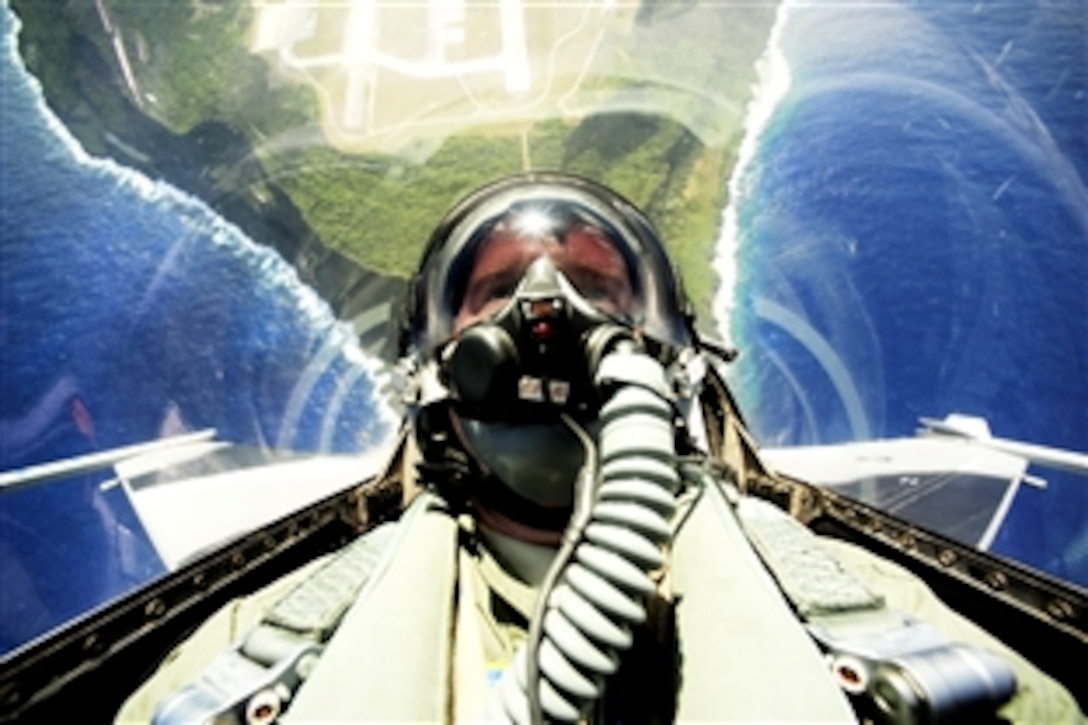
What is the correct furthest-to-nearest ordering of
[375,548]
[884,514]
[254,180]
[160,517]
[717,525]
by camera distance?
[254,180], [160,517], [884,514], [375,548], [717,525]

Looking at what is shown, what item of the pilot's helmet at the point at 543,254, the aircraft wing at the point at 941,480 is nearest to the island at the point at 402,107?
the aircraft wing at the point at 941,480

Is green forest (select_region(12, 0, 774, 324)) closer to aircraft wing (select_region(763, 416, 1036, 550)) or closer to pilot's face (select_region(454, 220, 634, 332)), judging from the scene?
aircraft wing (select_region(763, 416, 1036, 550))

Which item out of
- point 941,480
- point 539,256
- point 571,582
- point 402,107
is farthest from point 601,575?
point 402,107

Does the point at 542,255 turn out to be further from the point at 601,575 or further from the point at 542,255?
the point at 601,575

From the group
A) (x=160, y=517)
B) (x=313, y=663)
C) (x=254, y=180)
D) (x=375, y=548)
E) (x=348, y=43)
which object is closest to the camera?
(x=313, y=663)

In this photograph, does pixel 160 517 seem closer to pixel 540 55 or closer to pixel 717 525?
pixel 717 525

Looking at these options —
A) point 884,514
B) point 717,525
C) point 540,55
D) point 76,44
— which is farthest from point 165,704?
point 76,44
